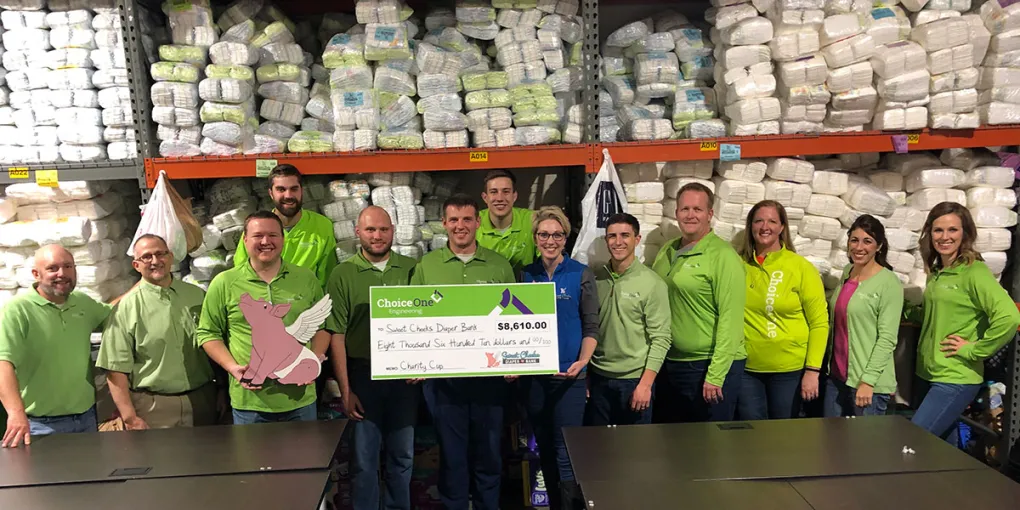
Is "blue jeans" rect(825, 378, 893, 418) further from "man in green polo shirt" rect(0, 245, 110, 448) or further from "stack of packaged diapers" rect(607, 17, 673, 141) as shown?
"man in green polo shirt" rect(0, 245, 110, 448)

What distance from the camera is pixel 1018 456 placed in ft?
9.21

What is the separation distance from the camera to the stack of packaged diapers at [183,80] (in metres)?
3.41

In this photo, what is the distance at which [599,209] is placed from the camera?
351 centimetres

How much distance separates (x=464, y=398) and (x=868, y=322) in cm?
211

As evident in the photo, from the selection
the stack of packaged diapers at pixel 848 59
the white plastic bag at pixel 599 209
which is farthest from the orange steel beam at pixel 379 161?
the stack of packaged diapers at pixel 848 59

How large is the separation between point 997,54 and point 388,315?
146 inches

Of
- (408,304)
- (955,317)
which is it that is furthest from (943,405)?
(408,304)

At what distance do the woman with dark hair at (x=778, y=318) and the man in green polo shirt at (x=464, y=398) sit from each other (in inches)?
51.9

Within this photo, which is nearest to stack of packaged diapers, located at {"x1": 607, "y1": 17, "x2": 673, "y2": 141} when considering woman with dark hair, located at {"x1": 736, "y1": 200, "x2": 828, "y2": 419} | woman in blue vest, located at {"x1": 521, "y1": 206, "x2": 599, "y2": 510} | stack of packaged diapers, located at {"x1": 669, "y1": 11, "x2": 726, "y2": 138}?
stack of packaged diapers, located at {"x1": 669, "y1": 11, "x2": 726, "y2": 138}

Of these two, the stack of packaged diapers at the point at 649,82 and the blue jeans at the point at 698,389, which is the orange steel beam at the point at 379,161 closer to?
the stack of packaged diapers at the point at 649,82

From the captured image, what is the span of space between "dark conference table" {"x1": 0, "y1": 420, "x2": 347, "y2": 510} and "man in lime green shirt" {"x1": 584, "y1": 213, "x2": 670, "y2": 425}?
131 centimetres

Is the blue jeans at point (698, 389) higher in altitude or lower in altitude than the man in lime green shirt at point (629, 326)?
lower

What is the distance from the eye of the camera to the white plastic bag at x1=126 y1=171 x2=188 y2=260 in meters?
3.29

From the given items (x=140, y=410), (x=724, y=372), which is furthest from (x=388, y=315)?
(x=724, y=372)
